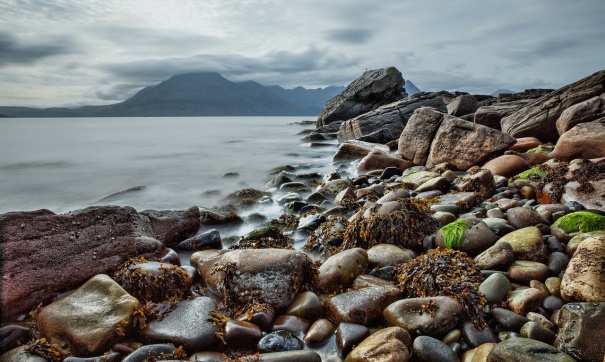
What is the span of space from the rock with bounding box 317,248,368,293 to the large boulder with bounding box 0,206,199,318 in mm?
2714

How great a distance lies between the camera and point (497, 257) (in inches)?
181

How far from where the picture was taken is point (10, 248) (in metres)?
4.62

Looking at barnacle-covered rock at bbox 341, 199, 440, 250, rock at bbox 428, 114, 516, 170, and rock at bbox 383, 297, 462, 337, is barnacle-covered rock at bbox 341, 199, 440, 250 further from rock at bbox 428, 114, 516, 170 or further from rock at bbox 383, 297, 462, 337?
rock at bbox 428, 114, 516, 170

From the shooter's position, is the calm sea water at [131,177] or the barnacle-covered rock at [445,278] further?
the calm sea water at [131,177]

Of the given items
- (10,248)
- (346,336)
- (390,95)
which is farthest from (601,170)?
(390,95)

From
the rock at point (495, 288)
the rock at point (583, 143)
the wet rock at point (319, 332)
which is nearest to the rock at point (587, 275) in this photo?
the rock at point (495, 288)

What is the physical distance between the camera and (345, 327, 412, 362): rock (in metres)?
3.28

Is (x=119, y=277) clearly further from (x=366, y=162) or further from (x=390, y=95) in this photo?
(x=390, y=95)

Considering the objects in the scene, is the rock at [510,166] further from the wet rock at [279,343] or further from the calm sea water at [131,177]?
the calm sea water at [131,177]

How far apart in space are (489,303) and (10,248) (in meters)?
5.66

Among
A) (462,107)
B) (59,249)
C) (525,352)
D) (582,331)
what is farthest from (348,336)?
(462,107)

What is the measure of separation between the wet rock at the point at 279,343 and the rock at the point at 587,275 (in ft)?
9.12

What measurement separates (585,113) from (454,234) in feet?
28.3

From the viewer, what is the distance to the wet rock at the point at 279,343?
A: 3.65 metres
